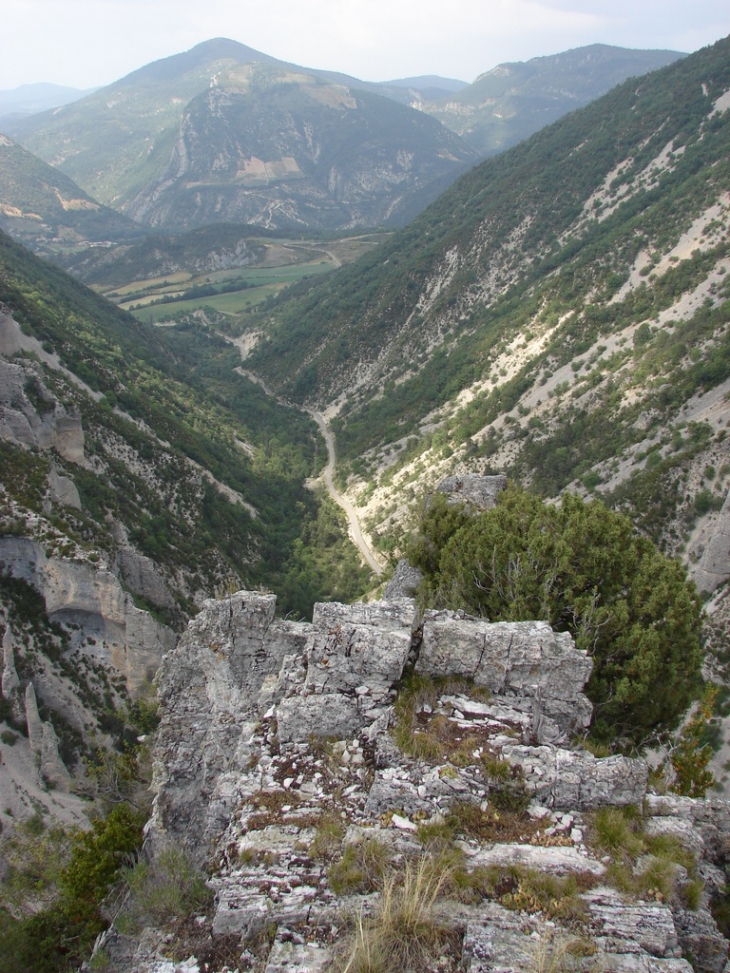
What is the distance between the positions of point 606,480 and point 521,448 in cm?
1244

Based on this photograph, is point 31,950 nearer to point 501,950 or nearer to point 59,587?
point 501,950

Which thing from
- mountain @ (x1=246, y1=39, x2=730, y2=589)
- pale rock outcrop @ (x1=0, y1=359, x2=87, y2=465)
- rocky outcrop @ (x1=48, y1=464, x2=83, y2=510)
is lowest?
rocky outcrop @ (x1=48, y1=464, x2=83, y2=510)

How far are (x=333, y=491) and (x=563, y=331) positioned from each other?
32.2 meters

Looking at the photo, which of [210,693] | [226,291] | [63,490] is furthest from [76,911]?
[226,291]

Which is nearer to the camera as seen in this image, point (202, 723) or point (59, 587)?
point (202, 723)

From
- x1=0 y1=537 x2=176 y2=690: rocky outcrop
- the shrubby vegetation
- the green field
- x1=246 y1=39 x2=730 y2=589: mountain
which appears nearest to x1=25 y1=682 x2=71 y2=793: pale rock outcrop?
x1=0 y1=537 x2=176 y2=690: rocky outcrop

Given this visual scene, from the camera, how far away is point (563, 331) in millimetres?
66875

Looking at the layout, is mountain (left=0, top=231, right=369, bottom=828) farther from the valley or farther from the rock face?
the rock face

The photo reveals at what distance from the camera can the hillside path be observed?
192 ft

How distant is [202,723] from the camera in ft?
48.5

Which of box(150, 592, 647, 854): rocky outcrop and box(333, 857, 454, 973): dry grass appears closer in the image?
box(333, 857, 454, 973): dry grass

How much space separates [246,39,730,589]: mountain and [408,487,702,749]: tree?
1619 centimetres

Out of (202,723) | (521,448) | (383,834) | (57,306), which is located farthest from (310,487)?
(383,834)

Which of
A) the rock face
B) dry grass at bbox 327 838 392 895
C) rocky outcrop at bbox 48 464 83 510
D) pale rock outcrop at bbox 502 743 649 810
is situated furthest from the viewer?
rocky outcrop at bbox 48 464 83 510
